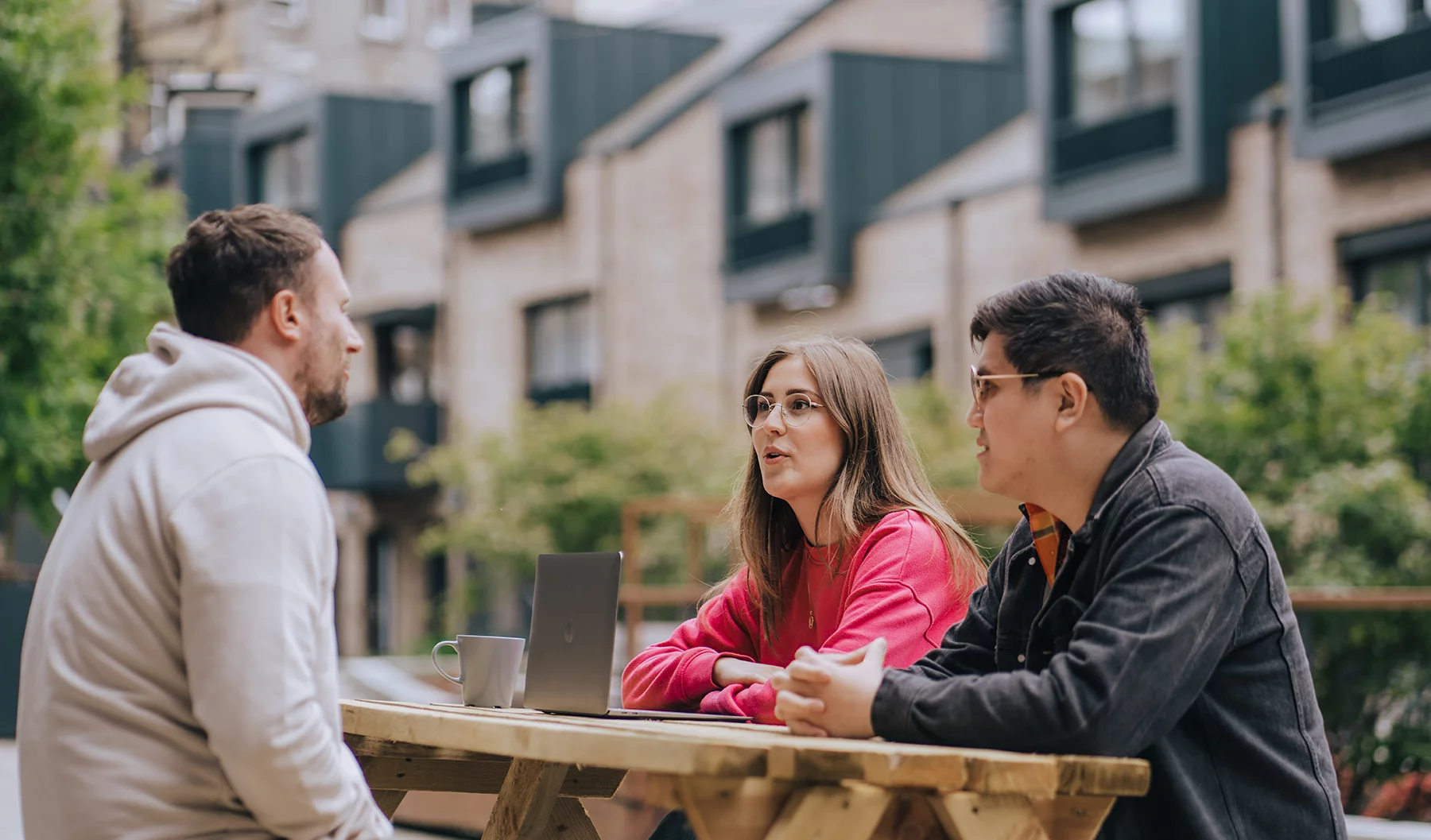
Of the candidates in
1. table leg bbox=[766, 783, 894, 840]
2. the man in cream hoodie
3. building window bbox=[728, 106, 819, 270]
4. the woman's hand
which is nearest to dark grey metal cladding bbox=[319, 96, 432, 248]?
building window bbox=[728, 106, 819, 270]

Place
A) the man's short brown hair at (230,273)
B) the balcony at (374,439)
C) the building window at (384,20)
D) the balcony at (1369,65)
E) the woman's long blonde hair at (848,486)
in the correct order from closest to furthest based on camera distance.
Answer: the man's short brown hair at (230,273)
the woman's long blonde hair at (848,486)
the balcony at (1369,65)
the balcony at (374,439)
the building window at (384,20)

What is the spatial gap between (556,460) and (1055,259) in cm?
718

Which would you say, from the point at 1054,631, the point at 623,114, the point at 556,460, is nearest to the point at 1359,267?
the point at 556,460

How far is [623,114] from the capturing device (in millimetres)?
31062

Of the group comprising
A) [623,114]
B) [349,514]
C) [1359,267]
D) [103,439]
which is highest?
[623,114]

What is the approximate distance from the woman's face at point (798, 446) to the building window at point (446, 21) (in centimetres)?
4289

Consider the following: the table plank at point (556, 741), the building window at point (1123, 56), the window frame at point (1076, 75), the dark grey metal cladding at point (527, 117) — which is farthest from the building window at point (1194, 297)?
the table plank at point (556, 741)

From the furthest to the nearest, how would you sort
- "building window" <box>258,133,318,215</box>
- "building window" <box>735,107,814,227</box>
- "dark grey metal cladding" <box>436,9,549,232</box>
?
"building window" <box>258,133,318,215</box> → "dark grey metal cladding" <box>436,9,549,232</box> → "building window" <box>735,107,814,227</box>

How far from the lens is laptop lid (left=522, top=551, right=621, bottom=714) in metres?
3.75

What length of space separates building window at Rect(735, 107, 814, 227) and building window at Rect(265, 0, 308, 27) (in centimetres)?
2171

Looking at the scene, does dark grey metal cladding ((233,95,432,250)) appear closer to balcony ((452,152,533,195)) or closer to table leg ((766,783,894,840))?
balcony ((452,152,533,195))

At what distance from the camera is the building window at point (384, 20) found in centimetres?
4550

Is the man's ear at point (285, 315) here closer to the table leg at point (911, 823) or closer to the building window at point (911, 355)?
the table leg at point (911, 823)

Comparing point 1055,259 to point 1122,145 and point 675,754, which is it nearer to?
point 1122,145
